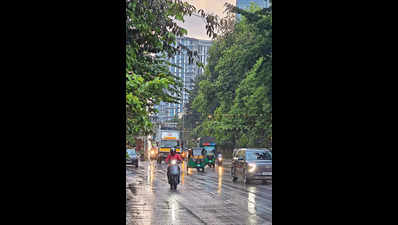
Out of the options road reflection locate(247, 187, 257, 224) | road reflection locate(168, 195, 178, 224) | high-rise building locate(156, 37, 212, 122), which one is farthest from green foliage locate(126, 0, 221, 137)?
road reflection locate(247, 187, 257, 224)

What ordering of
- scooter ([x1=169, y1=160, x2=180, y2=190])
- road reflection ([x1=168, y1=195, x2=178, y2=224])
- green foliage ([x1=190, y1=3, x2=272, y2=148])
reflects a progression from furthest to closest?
green foliage ([x1=190, y1=3, x2=272, y2=148])
scooter ([x1=169, y1=160, x2=180, y2=190])
road reflection ([x1=168, y1=195, x2=178, y2=224])

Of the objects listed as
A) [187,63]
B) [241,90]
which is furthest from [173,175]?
[241,90]

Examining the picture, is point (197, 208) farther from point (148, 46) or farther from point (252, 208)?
point (148, 46)

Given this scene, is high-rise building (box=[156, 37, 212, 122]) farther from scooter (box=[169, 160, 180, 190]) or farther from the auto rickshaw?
the auto rickshaw

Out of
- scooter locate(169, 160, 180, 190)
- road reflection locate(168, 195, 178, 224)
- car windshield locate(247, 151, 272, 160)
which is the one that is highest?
car windshield locate(247, 151, 272, 160)

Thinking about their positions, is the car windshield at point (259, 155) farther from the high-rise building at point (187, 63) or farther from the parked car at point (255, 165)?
the high-rise building at point (187, 63)

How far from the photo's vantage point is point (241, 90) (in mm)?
42656

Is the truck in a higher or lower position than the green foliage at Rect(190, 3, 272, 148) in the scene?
lower

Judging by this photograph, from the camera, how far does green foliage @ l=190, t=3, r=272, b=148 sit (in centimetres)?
2489
